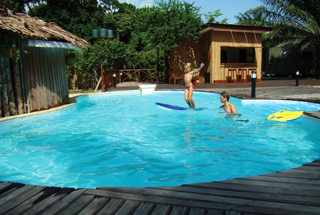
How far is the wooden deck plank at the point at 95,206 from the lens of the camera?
76.1 inches

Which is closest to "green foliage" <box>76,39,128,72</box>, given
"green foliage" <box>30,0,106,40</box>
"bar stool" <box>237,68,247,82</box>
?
"green foliage" <box>30,0,106,40</box>

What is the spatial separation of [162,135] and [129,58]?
18094mm

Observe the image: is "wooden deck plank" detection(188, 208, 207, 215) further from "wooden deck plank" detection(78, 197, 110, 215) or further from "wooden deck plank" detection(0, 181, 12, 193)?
"wooden deck plank" detection(0, 181, 12, 193)

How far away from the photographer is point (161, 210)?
1927mm

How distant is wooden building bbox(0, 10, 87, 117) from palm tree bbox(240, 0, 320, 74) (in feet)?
53.9

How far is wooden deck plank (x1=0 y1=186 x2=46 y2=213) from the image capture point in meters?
2.04

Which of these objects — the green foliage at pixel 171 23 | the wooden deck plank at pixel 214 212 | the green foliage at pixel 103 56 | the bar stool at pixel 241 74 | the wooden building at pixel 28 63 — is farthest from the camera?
the green foliage at pixel 103 56

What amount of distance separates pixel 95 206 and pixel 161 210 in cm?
56

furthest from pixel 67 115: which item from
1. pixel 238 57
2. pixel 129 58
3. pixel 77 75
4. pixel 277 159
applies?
pixel 238 57

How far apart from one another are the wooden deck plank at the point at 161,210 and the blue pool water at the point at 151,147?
4.94 feet

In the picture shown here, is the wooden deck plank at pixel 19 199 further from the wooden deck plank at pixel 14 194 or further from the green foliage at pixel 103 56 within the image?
the green foliage at pixel 103 56

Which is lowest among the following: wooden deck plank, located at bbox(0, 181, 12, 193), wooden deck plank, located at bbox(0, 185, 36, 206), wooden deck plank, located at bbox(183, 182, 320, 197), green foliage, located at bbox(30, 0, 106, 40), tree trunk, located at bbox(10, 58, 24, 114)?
wooden deck plank, located at bbox(0, 181, 12, 193)

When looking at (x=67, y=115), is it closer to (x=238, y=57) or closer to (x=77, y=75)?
(x=77, y=75)

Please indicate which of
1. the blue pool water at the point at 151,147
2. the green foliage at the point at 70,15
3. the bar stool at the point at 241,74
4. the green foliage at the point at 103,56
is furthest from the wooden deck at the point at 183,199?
the green foliage at the point at 70,15
